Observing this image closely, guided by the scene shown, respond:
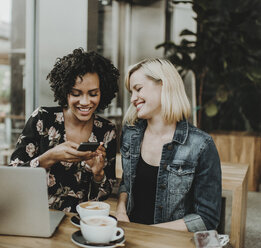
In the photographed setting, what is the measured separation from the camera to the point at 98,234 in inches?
37.9

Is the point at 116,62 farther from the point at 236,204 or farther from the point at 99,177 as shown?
the point at 99,177

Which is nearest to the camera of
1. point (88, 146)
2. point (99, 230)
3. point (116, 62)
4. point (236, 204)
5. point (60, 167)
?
point (99, 230)

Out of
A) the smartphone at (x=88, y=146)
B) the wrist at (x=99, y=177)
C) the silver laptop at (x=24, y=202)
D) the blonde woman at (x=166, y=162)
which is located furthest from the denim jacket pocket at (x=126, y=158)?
the silver laptop at (x=24, y=202)

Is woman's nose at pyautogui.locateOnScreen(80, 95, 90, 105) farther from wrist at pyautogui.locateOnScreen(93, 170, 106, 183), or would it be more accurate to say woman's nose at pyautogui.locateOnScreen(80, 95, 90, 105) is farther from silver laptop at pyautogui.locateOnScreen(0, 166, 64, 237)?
silver laptop at pyautogui.locateOnScreen(0, 166, 64, 237)

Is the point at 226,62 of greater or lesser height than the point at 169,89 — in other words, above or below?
above

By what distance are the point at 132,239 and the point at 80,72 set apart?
806 mm

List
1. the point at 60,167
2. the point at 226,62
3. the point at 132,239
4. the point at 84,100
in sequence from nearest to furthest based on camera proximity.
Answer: the point at 132,239, the point at 84,100, the point at 60,167, the point at 226,62

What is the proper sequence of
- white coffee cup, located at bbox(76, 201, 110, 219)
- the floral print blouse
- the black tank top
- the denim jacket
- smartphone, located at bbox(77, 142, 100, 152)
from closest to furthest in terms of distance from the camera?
white coffee cup, located at bbox(76, 201, 110, 219) → smartphone, located at bbox(77, 142, 100, 152) → the denim jacket → the black tank top → the floral print blouse

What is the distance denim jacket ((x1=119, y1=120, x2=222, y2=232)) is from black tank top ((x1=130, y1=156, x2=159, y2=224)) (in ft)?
0.08

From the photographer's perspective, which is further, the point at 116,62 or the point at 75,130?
the point at 116,62

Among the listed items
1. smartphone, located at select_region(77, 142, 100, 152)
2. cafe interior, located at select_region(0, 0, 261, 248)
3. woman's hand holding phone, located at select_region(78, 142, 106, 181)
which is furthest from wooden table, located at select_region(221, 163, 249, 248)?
smartphone, located at select_region(77, 142, 100, 152)

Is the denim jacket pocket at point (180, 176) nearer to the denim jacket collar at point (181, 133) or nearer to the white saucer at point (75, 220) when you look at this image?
the denim jacket collar at point (181, 133)

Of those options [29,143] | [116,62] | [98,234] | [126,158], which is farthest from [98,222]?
[116,62]

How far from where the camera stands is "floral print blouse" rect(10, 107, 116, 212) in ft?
5.39
